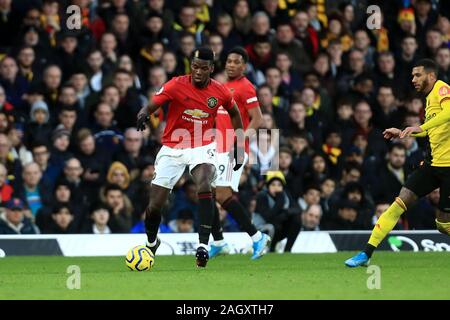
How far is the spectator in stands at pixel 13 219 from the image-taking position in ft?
54.5

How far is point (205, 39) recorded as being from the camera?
20.0 m

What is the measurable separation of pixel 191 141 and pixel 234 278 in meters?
1.92

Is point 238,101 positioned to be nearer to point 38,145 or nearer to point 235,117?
point 235,117

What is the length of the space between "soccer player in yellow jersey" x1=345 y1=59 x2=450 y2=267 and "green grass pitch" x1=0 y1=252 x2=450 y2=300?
432mm

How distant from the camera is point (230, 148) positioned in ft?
49.4

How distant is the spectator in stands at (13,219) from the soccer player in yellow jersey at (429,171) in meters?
5.26

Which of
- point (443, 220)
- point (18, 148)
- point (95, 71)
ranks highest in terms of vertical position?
point (95, 71)

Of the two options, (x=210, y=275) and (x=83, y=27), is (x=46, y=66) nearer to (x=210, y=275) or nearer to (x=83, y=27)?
Answer: (x=83, y=27)

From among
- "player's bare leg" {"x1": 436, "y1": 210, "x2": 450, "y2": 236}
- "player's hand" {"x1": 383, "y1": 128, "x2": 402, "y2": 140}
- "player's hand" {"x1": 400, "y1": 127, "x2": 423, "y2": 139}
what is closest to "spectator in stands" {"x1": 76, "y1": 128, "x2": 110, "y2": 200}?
"player's bare leg" {"x1": 436, "y1": 210, "x2": 450, "y2": 236}

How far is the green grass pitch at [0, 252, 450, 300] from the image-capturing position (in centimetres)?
1050

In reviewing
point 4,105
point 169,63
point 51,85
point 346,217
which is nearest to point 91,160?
point 51,85

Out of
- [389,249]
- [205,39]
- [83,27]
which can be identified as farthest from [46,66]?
[389,249]

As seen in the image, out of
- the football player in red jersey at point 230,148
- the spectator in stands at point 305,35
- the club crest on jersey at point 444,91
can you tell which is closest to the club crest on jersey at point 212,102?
the football player in red jersey at point 230,148

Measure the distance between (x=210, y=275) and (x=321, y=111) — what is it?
7830 millimetres
